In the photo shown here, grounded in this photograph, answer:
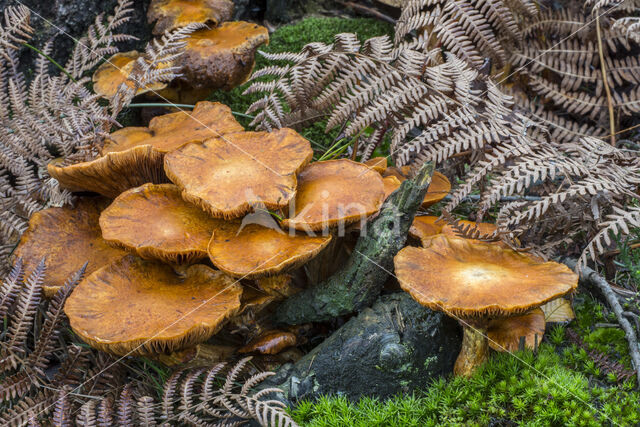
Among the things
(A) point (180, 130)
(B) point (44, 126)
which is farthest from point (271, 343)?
(B) point (44, 126)

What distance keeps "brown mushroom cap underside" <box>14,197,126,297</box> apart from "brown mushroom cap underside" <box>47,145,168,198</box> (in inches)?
6.5

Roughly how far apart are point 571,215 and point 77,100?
348 cm

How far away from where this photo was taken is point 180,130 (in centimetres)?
321

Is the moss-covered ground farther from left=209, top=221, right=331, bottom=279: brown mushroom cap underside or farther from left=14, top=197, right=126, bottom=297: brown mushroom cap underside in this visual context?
left=14, top=197, right=126, bottom=297: brown mushroom cap underside

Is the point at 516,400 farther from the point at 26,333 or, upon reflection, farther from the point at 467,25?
the point at 467,25

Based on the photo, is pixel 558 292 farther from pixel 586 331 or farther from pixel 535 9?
pixel 535 9

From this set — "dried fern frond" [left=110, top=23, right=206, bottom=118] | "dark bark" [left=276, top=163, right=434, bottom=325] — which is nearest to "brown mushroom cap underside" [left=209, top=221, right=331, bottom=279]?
"dark bark" [left=276, top=163, right=434, bottom=325]

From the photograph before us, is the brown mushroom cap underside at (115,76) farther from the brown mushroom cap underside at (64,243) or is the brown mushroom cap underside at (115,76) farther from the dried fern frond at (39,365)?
the dried fern frond at (39,365)

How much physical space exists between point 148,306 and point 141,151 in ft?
2.75

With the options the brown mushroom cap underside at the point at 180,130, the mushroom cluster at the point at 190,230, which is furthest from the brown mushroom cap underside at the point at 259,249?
the brown mushroom cap underside at the point at 180,130

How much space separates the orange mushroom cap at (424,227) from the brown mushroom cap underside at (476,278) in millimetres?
150

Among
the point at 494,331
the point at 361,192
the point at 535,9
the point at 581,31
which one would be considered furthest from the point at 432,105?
the point at 581,31

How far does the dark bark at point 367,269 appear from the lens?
2.54m

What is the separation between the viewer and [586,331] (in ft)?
8.77
